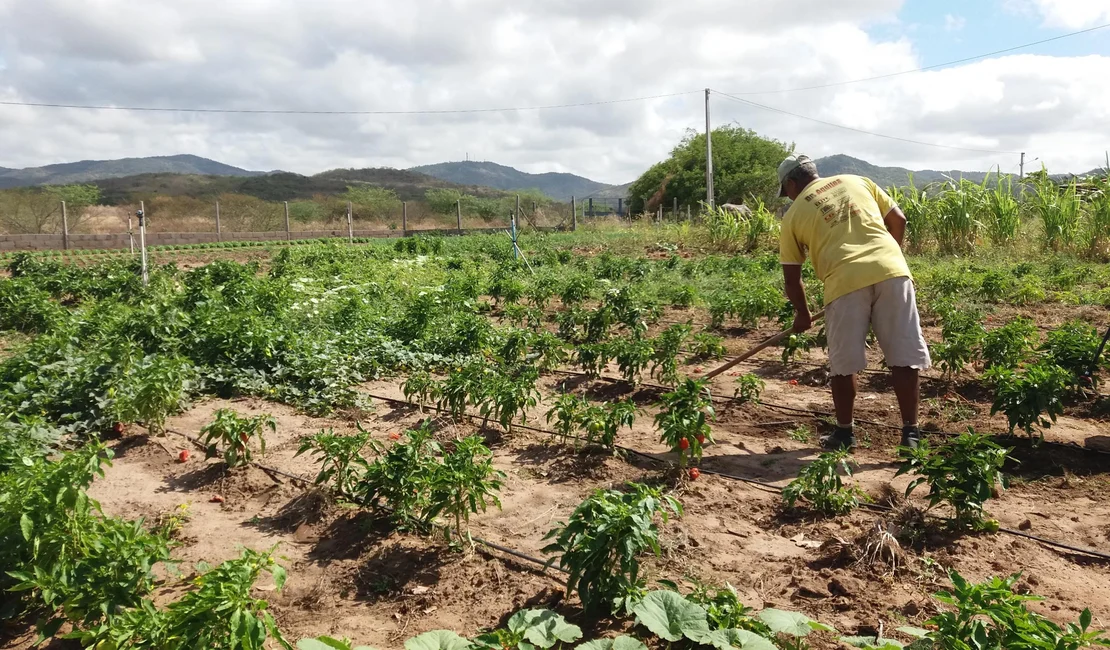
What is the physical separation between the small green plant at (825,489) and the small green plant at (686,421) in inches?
21.5

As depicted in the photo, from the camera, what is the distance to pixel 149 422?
16.3ft

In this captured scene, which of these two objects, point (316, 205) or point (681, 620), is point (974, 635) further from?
point (316, 205)

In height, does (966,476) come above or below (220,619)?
above

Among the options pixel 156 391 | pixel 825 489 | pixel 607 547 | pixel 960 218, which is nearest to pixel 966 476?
pixel 825 489

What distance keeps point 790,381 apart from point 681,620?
4.09 metres

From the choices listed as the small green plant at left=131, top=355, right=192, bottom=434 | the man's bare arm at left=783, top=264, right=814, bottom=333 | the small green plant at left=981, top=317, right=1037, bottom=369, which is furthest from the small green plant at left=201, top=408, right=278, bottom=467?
the small green plant at left=981, top=317, right=1037, bottom=369

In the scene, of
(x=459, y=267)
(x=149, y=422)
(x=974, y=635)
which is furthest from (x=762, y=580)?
(x=459, y=267)

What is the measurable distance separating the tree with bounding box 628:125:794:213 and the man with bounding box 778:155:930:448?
3599 cm

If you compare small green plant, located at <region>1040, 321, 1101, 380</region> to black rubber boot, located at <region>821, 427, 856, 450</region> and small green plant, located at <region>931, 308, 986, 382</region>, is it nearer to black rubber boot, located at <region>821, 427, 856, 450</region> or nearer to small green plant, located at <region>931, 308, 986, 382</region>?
small green plant, located at <region>931, 308, 986, 382</region>

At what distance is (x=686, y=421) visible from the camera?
4.02 m

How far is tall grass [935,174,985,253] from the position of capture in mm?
14562

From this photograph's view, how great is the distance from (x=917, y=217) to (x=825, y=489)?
13400 mm

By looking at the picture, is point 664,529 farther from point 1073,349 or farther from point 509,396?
point 1073,349

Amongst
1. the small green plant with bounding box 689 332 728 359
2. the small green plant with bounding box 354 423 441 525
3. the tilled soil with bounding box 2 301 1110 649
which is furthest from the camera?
the small green plant with bounding box 689 332 728 359
